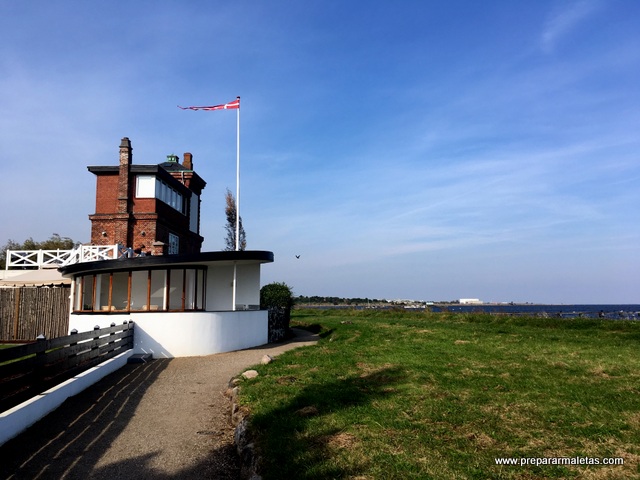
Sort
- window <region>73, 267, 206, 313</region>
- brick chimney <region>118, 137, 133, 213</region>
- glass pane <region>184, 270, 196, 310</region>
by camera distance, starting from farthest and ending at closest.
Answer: brick chimney <region>118, 137, 133, 213</region>
glass pane <region>184, 270, 196, 310</region>
window <region>73, 267, 206, 313</region>

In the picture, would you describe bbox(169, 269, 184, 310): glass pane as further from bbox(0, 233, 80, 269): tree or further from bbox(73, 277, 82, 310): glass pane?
bbox(0, 233, 80, 269): tree

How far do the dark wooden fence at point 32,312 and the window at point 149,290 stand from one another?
5.25ft

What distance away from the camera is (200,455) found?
6.27 metres

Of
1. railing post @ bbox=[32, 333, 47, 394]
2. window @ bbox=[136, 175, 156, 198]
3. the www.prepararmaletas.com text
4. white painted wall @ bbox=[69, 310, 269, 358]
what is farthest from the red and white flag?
the www.prepararmaletas.com text

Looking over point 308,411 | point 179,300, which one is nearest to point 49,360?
point 308,411

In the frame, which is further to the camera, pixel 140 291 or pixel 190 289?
pixel 140 291

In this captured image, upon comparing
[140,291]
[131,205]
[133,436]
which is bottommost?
[133,436]

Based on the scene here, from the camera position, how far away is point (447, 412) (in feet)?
22.6

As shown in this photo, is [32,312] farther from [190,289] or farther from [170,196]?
[170,196]

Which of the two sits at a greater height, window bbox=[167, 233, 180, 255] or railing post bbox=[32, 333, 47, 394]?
window bbox=[167, 233, 180, 255]

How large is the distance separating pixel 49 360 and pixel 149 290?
310 inches

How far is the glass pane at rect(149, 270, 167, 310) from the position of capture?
57.6 ft

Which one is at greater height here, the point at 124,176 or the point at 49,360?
the point at 124,176

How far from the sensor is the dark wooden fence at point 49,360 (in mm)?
7391
